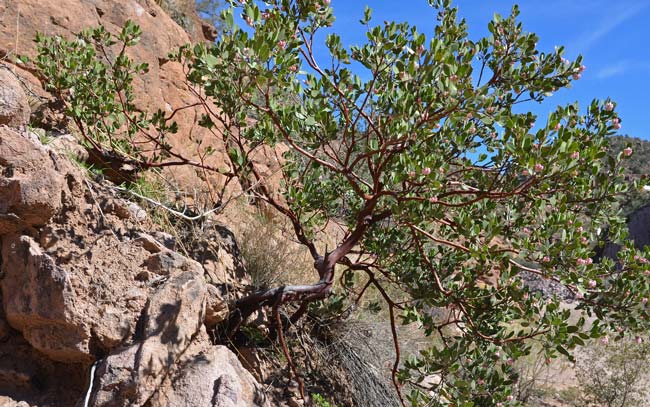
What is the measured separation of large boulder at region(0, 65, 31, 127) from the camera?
9.40ft

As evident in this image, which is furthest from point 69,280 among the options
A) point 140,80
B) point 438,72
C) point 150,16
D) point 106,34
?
point 150,16

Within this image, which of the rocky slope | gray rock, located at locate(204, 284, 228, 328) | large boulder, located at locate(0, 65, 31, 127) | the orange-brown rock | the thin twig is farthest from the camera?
the orange-brown rock

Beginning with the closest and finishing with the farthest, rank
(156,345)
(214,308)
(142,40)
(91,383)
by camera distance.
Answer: (91,383)
(156,345)
(214,308)
(142,40)

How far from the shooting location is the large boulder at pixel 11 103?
9.40 feet

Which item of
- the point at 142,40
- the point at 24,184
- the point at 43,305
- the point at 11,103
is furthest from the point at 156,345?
the point at 142,40

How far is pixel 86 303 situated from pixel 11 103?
3.52 ft

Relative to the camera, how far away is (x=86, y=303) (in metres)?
2.70

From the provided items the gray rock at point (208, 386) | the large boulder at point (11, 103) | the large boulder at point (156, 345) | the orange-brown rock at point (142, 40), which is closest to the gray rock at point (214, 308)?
the large boulder at point (156, 345)

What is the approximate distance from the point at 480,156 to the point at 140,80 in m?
3.64

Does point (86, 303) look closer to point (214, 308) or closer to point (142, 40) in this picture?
point (214, 308)

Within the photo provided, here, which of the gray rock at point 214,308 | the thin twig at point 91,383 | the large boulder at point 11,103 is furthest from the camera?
the gray rock at point 214,308

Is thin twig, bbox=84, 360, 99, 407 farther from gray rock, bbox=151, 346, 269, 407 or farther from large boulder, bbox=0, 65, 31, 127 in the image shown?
large boulder, bbox=0, 65, 31, 127

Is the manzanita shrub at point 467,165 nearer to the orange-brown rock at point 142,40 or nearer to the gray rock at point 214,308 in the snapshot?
the gray rock at point 214,308

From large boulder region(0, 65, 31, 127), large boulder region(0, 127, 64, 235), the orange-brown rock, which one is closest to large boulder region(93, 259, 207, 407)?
large boulder region(0, 127, 64, 235)
